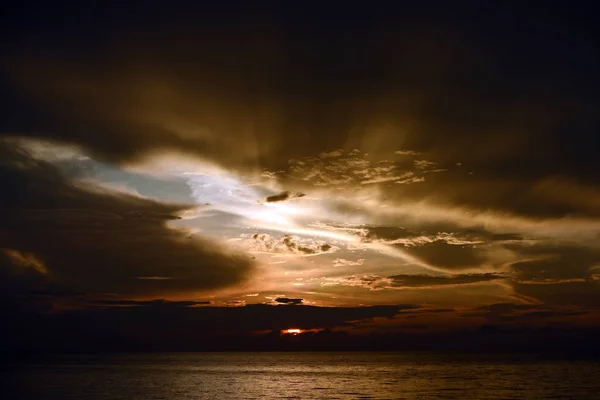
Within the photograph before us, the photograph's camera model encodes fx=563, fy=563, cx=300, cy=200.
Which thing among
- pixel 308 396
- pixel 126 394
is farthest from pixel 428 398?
pixel 126 394

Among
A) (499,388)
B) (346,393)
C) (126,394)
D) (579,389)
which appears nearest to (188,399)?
(126,394)

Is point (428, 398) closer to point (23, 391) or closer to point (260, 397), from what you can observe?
point (260, 397)

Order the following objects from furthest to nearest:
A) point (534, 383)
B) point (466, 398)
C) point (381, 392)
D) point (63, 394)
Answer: point (534, 383) → point (381, 392) → point (63, 394) → point (466, 398)

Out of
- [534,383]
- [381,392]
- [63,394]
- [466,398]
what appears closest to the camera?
[466,398]

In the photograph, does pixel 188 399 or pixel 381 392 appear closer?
pixel 188 399

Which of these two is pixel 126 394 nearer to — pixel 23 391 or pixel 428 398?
pixel 23 391

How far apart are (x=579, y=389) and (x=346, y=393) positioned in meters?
40.9

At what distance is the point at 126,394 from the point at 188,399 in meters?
13.1

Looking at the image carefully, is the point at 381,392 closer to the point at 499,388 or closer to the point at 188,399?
the point at 499,388

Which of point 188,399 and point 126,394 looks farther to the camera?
point 126,394

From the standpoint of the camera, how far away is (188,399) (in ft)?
284

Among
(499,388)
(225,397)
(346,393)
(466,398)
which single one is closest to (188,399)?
(225,397)

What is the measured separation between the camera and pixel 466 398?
3337 inches

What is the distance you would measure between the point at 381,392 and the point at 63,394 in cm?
5281
